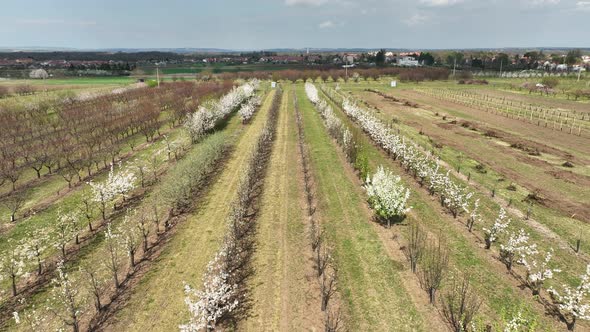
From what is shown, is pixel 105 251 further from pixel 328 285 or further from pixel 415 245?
pixel 415 245

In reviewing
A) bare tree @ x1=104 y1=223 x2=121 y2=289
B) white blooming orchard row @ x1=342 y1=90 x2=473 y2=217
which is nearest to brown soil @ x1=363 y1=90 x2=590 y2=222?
white blooming orchard row @ x1=342 y1=90 x2=473 y2=217

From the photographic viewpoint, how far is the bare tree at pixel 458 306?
42.8ft

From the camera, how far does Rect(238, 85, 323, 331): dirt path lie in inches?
543

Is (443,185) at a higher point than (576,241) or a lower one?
higher

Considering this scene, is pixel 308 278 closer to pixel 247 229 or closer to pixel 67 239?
pixel 247 229

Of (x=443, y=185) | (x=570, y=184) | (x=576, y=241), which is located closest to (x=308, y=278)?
(x=443, y=185)

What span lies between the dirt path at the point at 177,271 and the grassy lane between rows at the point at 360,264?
6.85m

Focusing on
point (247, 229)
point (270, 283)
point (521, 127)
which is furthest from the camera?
point (521, 127)

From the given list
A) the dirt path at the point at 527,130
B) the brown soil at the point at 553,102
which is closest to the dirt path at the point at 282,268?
the dirt path at the point at 527,130

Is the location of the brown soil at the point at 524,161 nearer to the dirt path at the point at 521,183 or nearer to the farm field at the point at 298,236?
the dirt path at the point at 521,183

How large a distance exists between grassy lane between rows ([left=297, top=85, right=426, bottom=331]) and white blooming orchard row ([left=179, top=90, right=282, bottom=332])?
4.79m

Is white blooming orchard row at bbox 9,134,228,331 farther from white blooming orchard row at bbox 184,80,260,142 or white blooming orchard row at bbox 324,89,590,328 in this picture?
white blooming orchard row at bbox 324,89,590,328

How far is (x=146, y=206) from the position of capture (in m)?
23.8

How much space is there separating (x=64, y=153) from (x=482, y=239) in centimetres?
3565
